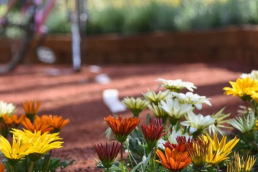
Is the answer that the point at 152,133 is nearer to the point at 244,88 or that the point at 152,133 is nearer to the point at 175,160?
the point at 175,160

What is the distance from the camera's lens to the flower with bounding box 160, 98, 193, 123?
1.40 m

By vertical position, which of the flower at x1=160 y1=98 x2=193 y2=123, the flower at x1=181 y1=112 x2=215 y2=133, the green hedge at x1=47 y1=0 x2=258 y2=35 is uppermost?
the green hedge at x1=47 y1=0 x2=258 y2=35

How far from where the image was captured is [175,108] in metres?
1.41

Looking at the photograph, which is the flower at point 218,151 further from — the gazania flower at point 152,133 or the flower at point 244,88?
Result: the flower at point 244,88

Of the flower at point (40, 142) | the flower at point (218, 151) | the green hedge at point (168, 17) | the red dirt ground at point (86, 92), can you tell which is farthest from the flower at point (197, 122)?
the green hedge at point (168, 17)

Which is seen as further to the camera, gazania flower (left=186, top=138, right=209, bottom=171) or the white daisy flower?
the white daisy flower

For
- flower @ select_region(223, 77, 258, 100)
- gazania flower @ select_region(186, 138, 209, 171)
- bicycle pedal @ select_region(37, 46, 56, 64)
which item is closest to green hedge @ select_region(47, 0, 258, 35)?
bicycle pedal @ select_region(37, 46, 56, 64)

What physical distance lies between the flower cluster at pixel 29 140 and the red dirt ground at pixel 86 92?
0.39 meters

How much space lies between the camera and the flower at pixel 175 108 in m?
1.40

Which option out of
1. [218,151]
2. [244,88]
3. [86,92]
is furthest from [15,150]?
[86,92]

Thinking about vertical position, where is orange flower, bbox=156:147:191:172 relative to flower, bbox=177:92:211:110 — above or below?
below

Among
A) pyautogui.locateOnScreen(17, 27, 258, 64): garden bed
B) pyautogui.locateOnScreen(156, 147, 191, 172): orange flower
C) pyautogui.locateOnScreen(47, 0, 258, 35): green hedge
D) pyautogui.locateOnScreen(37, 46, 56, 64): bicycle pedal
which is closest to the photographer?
pyautogui.locateOnScreen(156, 147, 191, 172): orange flower

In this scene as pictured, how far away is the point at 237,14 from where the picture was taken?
6.02 metres

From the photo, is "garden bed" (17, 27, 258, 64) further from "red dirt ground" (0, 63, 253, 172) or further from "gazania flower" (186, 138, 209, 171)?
"gazania flower" (186, 138, 209, 171)
